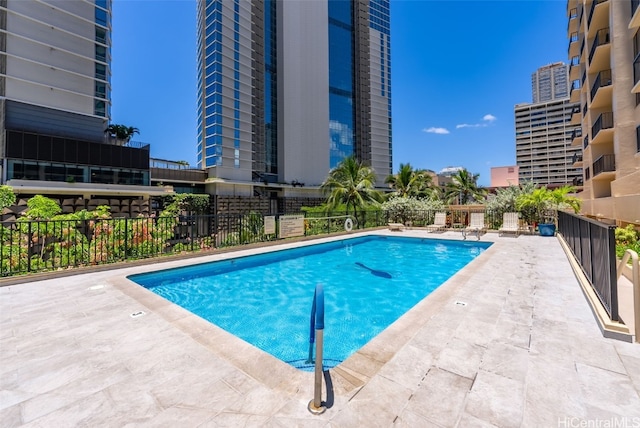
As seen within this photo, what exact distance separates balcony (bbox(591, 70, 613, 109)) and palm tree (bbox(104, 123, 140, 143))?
40.1 meters

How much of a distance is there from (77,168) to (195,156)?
577 inches

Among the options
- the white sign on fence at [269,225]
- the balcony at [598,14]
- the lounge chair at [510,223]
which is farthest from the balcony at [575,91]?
the white sign on fence at [269,225]

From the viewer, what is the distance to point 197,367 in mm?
2588

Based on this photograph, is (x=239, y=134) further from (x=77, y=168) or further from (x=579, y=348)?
(x=579, y=348)

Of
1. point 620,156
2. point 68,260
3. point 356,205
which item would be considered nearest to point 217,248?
point 68,260

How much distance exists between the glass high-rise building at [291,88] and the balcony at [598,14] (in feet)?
92.9

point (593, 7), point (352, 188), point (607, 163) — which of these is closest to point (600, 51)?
point (593, 7)

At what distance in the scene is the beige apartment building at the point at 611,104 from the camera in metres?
11.5

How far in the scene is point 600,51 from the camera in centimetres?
1650

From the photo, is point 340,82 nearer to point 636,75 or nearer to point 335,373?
point 636,75

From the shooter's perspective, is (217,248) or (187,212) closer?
(217,248)

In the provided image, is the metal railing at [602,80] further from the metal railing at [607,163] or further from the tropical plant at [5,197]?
the tropical plant at [5,197]

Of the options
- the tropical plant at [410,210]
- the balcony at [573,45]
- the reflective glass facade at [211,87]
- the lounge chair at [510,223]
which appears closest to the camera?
the lounge chair at [510,223]

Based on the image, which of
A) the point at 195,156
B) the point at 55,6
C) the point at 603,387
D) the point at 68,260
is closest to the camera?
the point at 603,387
